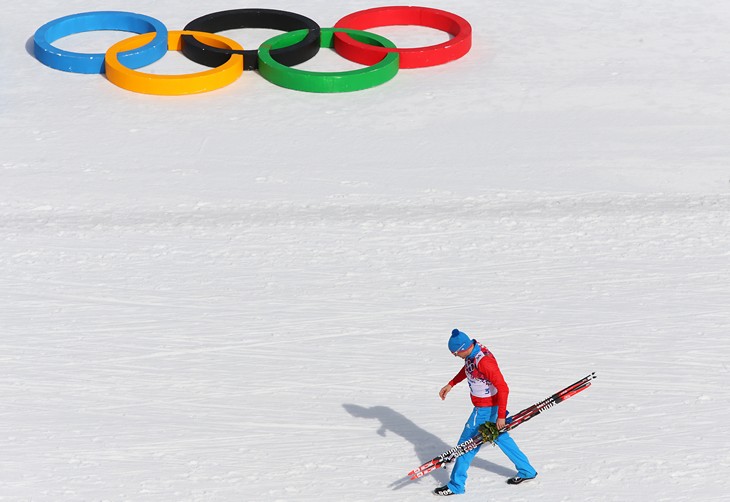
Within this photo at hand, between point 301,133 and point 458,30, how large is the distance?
11.8 feet

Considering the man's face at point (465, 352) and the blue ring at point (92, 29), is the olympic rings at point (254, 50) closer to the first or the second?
the blue ring at point (92, 29)

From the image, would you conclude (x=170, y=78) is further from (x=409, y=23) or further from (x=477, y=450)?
(x=477, y=450)

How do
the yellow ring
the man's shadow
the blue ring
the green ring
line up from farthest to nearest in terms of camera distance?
the blue ring
the green ring
the yellow ring
the man's shadow

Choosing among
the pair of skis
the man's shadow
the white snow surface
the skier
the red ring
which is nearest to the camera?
the skier

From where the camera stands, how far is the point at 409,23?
17.5 meters

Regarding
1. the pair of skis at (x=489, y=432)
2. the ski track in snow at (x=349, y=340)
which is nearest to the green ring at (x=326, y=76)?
the ski track in snow at (x=349, y=340)

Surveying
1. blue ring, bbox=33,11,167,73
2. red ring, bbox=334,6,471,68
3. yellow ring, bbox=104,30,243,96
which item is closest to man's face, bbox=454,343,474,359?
yellow ring, bbox=104,30,243,96

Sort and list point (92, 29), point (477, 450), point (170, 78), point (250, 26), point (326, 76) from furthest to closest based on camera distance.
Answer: point (250, 26), point (92, 29), point (326, 76), point (170, 78), point (477, 450)

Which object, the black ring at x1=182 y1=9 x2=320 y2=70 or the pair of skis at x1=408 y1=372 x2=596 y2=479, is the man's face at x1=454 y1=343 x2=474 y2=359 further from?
the black ring at x1=182 y1=9 x2=320 y2=70

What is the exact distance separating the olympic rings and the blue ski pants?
747 cm

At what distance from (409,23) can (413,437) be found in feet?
30.4

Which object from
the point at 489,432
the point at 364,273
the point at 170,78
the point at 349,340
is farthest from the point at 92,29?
the point at 489,432

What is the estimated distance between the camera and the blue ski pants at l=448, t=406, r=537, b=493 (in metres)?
8.79

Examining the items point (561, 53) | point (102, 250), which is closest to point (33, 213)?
point (102, 250)
